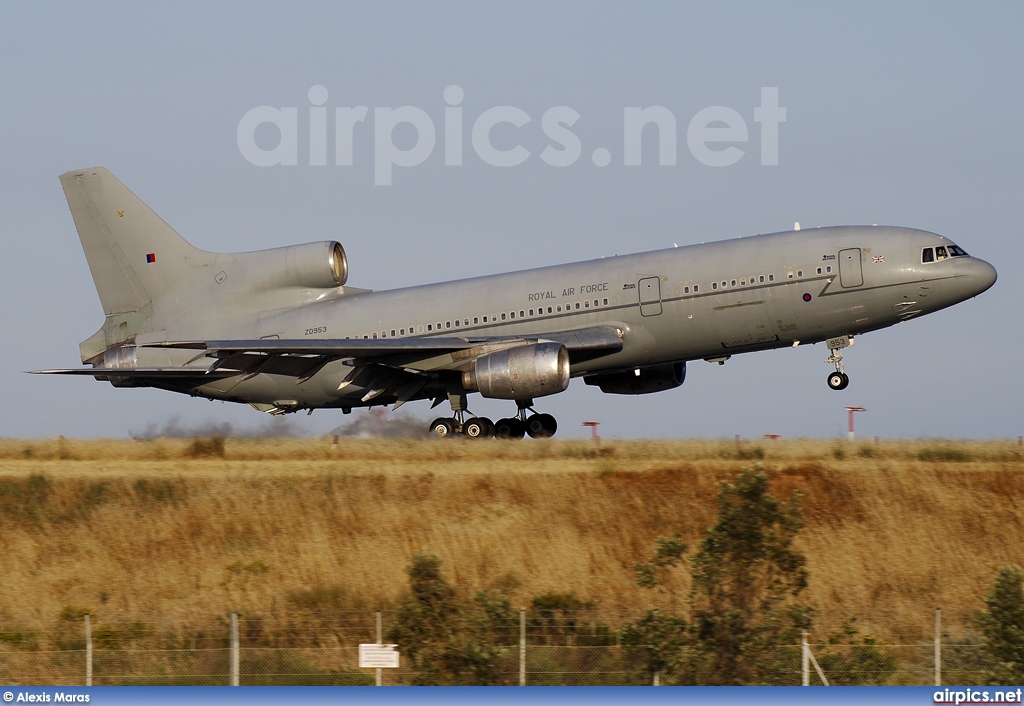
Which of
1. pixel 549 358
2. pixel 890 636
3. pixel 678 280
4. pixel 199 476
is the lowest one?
pixel 890 636

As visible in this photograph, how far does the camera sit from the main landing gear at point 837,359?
112ft

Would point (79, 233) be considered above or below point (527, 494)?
above

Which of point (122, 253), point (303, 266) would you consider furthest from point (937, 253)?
point (122, 253)

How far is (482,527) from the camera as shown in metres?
28.5

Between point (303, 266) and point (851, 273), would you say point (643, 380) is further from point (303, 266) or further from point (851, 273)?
point (303, 266)

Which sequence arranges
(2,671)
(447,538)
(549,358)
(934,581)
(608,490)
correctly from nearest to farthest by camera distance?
(2,671), (934,581), (447,538), (608,490), (549,358)

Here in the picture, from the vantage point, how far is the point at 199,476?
3164cm

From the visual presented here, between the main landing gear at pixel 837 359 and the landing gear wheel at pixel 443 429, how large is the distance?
35.5 ft

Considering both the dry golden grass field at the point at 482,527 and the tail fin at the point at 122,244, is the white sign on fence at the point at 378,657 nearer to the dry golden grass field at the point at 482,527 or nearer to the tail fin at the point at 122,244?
the dry golden grass field at the point at 482,527

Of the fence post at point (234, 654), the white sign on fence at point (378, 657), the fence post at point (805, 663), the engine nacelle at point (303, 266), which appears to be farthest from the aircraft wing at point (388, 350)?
the white sign on fence at point (378, 657)

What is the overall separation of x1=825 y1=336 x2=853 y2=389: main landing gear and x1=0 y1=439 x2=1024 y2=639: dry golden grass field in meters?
1.87

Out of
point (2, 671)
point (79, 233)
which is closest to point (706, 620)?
point (2, 671)

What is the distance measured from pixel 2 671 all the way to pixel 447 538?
1045 cm

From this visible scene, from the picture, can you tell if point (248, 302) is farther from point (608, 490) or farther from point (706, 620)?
point (706, 620)
